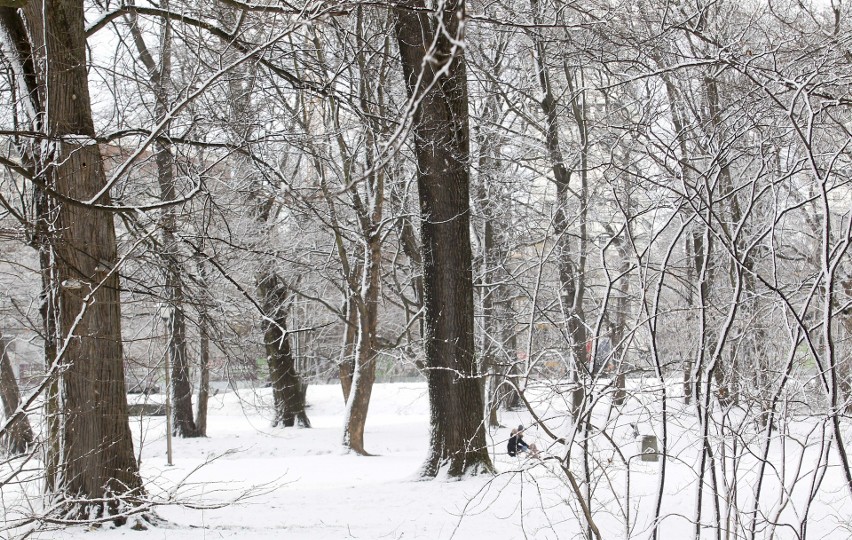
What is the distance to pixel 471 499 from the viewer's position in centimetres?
Answer: 371

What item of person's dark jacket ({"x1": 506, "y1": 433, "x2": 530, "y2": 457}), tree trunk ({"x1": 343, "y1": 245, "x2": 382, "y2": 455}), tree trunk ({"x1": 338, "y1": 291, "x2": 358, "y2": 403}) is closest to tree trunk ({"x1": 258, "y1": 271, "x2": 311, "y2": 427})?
tree trunk ({"x1": 338, "y1": 291, "x2": 358, "y2": 403})

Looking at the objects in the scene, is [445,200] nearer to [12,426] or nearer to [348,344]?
[12,426]

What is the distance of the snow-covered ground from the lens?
14.3ft

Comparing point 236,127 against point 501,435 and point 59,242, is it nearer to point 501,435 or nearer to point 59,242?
point 59,242

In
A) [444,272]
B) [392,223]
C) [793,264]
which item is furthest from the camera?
[793,264]

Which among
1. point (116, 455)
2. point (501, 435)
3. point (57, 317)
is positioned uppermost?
point (57, 317)

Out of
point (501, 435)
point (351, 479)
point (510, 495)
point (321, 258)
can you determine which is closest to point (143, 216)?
point (351, 479)

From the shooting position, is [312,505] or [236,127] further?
Result: [312,505]

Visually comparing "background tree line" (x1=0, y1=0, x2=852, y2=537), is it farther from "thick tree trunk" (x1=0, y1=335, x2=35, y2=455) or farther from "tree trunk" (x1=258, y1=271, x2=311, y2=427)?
"tree trunk" (x1=258, y1=271, x2=311, y2=427)

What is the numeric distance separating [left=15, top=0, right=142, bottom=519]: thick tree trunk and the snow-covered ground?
1.31 ft

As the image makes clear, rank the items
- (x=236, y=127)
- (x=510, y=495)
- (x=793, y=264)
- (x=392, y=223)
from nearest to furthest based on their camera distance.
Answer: (x=236, y=127) → (x=510, y=495) → (x=392, y=223) → (x=793, y=264)

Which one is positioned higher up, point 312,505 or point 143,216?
Result: point 143,216

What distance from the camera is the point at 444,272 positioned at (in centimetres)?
1005

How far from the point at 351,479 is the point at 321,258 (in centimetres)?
707
